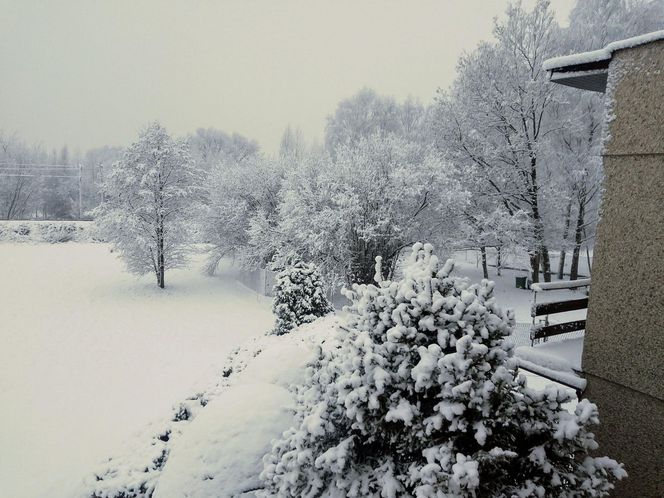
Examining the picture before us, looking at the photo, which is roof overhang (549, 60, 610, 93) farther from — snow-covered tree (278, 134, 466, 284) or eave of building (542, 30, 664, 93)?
snow-covered tree (278, 134, 466, 284)

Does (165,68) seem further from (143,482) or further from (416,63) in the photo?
(143,482)

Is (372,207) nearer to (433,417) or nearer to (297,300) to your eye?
(297,300)

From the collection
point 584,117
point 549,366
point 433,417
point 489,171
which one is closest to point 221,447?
point 433,417

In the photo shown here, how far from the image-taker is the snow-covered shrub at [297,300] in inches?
383

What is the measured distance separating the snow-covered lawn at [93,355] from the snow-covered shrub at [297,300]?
1.90 m

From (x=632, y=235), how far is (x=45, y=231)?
137 feet

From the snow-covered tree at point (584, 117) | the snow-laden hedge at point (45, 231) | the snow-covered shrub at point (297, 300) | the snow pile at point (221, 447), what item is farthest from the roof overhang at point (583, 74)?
the snow-laden hedge at point (45, 231)

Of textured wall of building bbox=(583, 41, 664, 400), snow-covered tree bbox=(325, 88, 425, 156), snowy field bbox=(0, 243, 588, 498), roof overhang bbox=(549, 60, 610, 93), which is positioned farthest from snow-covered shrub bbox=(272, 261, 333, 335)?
snow-covered tree bbox=(325, 88, 425, 156)

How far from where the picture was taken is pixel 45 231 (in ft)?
118

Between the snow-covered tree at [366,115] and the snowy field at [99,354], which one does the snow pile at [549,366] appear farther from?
the snow-covered tree at [366,115]

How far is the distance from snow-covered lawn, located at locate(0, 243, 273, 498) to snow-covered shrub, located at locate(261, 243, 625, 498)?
A: 4963 mm

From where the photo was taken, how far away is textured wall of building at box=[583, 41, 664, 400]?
338 cm

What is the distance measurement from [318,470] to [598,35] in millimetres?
20008

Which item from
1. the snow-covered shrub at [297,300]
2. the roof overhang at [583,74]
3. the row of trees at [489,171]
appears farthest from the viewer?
the row of trees at [489,171]
